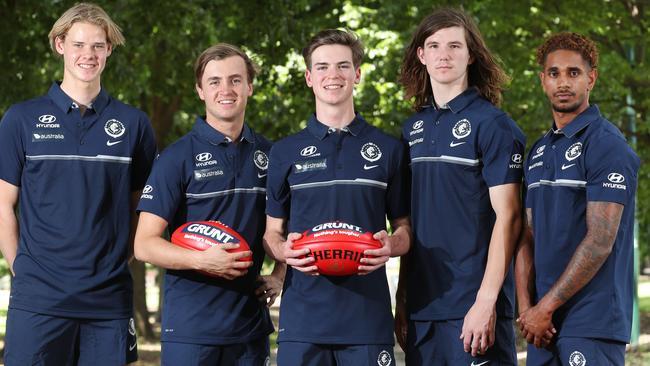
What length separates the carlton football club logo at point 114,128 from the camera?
6.57m

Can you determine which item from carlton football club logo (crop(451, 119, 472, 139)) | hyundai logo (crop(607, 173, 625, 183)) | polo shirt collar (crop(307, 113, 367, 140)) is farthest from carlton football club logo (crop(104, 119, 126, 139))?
hyundai logo (crop(607, 173, 625, 183))

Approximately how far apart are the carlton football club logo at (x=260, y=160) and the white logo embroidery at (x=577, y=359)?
7.06ft

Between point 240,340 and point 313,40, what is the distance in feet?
5.98

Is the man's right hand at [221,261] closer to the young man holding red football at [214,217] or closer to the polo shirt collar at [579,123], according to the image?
the young man holding red football at [214,217]

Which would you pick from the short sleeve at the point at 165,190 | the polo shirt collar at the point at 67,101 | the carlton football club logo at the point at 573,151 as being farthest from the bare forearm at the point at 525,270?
the polo shirt collar at the point at 67,101

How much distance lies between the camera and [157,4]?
1409 cm

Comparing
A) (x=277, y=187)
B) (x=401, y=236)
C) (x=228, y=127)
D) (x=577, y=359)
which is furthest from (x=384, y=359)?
(x=228, y=127)

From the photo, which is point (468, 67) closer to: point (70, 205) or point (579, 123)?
point (579, 123)

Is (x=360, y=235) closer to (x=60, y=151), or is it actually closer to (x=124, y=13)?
(x=60, y=151)

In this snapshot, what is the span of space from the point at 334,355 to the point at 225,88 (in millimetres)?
1766

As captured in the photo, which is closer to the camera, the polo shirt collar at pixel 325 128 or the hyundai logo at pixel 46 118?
the polo shirt collar at pixel 325 128

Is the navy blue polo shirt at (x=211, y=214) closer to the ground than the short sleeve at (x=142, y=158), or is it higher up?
closer to the ground

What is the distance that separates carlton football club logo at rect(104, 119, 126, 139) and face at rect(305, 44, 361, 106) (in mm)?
1312

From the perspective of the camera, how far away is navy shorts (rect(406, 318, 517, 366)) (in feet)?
19.1
